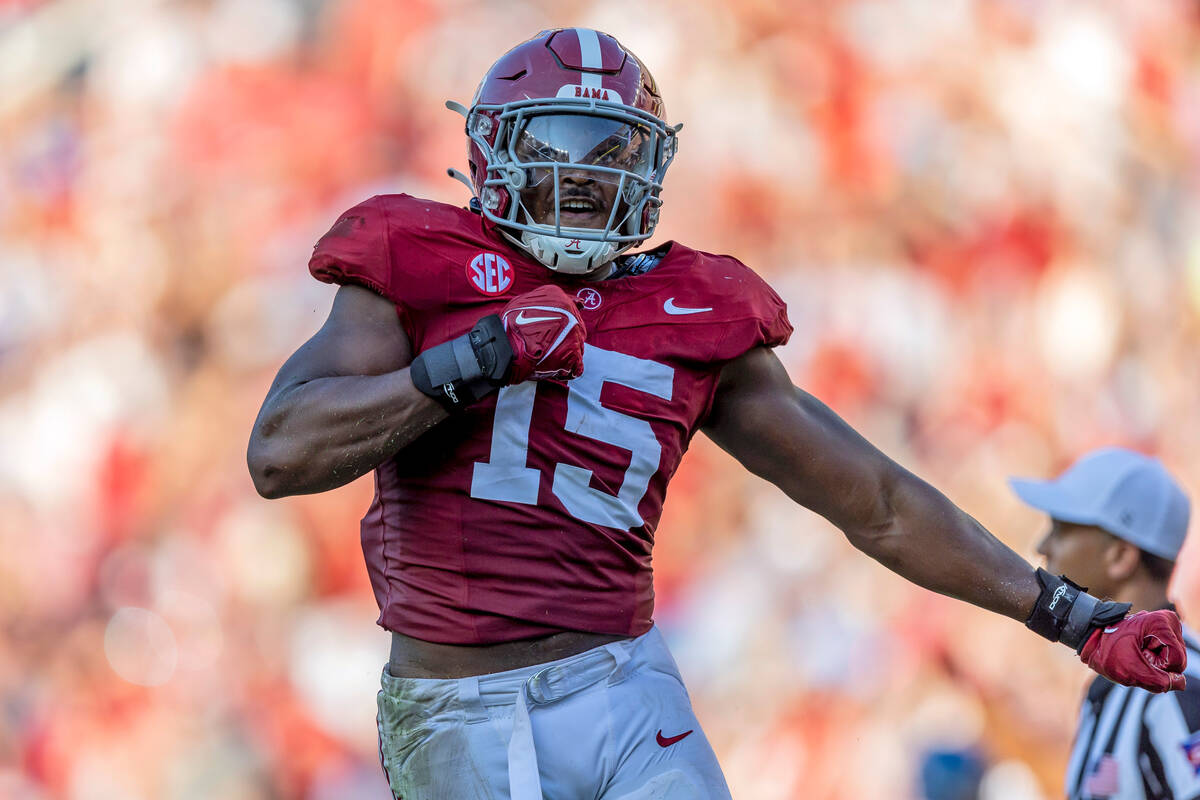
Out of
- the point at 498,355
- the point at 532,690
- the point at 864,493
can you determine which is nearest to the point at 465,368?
the point at 498,355

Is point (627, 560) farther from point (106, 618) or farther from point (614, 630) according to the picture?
point (106, 618)

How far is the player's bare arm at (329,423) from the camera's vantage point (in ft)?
5.02

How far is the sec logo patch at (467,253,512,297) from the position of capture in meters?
1.69

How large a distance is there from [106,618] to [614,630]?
2.10 metres

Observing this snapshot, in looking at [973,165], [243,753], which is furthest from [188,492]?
[973,165]

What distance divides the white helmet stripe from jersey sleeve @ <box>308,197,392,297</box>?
343 mm

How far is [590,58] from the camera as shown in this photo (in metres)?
1.82

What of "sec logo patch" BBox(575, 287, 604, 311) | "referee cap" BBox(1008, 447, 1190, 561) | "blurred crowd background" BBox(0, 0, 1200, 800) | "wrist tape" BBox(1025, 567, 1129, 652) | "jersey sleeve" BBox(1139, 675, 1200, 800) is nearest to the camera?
"sec logo patch" BBox(575, 287, 604, 311)

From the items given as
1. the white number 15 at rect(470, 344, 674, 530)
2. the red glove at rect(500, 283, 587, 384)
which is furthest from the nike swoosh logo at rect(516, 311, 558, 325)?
the white number 15 at rect(470, 344, 674, 530)

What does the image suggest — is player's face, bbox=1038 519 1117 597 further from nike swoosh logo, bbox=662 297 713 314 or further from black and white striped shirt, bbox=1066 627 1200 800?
nike swoosh logo, bbox=662 297 713 314

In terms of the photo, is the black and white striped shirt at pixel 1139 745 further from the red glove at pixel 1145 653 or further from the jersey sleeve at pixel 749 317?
the jersey sleeve at pixel 749 317

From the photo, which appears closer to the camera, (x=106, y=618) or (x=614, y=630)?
(x=614, y=630)

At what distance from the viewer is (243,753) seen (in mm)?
3352

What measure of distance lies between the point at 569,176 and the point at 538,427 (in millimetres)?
330
